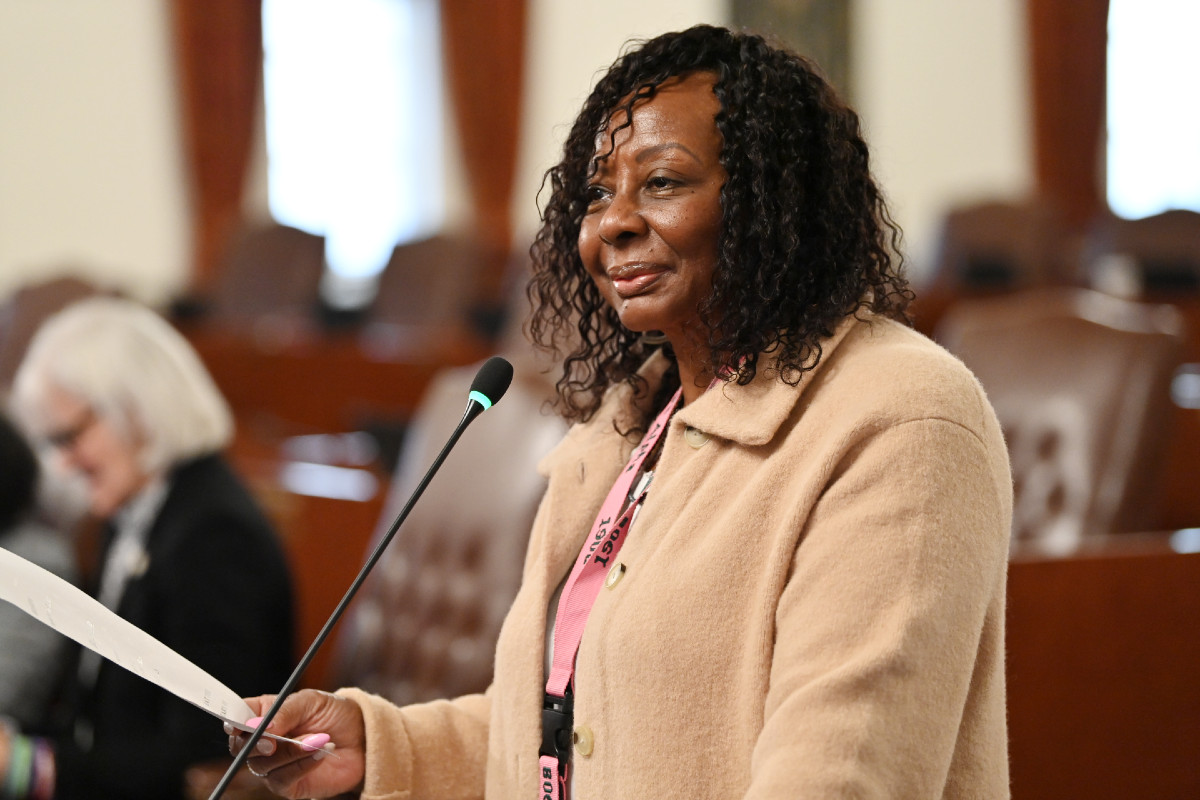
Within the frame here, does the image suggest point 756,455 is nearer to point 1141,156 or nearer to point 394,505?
point 394,505

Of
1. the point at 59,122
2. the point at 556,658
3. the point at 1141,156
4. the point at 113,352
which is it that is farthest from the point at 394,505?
the point at 1141,156

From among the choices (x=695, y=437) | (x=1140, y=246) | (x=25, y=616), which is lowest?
(x=25, y=616)

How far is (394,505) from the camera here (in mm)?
2404

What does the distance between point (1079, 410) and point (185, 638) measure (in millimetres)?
1677

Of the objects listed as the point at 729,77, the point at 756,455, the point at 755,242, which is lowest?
the point at 756,455

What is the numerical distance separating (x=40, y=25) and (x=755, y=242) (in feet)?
22.8

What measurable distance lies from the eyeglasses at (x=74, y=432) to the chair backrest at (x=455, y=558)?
596 mm

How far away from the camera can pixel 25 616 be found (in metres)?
2.26

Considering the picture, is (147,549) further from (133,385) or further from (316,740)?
(316,740)

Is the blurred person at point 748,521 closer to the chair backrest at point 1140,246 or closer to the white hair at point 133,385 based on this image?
the white hair at point 133,385

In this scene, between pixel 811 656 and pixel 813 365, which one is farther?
pixel 813 365

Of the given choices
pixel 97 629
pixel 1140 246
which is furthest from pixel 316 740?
pixel 1140 246

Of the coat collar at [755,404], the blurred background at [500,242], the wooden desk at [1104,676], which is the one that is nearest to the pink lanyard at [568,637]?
the coat collar at [755,404]

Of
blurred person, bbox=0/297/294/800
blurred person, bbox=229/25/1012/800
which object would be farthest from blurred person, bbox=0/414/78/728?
blurred person, bbox=229/25/1012/800
